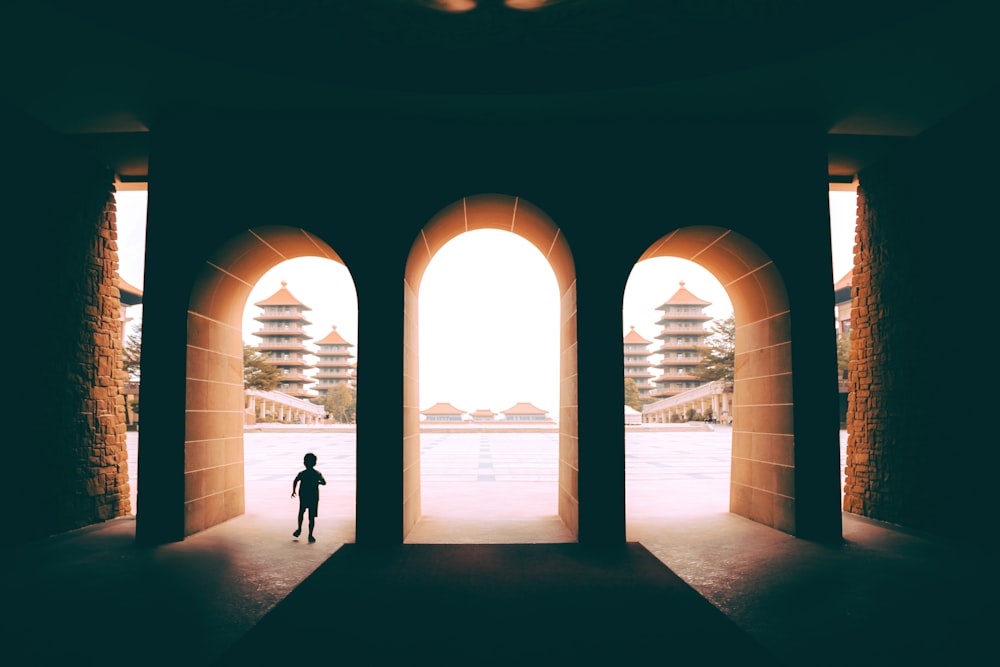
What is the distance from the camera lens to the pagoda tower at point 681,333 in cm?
8306

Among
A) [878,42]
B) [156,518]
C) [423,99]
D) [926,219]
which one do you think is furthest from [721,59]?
[156,518]

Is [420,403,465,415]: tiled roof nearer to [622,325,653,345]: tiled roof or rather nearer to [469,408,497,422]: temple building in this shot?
[469,408,497,422]: temple building

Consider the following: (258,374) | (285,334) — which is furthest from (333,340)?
(258,374)

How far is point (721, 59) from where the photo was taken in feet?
22.1

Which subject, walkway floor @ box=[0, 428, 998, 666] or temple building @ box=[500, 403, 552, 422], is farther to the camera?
temple building @ box=[500, 403, 552, 422]

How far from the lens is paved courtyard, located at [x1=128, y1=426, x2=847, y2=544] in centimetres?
936

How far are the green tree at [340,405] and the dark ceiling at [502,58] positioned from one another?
236 feet

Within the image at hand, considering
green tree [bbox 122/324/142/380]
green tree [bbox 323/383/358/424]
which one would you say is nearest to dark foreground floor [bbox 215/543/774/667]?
green tree [bbox 122/324/142/380]

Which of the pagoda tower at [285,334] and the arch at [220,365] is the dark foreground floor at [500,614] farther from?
the pagoda tower at [285,334]

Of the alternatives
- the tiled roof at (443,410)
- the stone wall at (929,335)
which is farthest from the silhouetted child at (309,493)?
the tiled roof at (443,410)

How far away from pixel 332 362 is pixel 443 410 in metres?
21.4

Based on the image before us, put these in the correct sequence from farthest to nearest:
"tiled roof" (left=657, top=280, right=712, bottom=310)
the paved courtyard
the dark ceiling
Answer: "tiled roof" (left=657, top=280, right=712, bottom=310) < the paved courtyard < the dark ceiling

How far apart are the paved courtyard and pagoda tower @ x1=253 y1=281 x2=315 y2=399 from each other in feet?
206

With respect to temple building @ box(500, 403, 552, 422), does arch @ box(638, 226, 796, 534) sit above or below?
above
